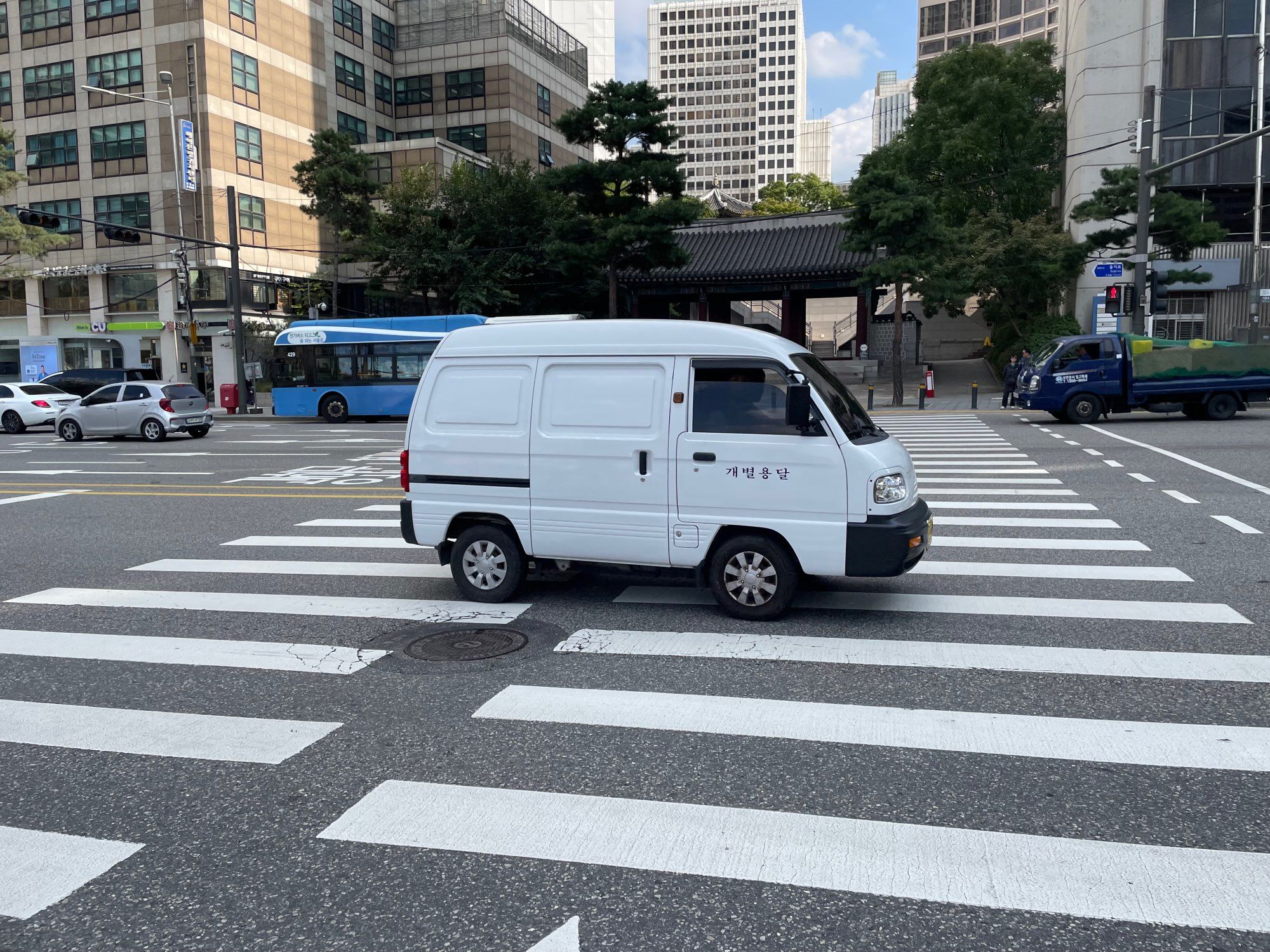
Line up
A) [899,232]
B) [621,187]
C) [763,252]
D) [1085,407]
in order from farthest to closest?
[763,252] → [621,187] → [899,232] → [1085,407]

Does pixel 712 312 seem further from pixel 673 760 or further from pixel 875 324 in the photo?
pixel 673 760

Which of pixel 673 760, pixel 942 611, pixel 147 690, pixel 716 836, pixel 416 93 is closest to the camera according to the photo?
pixel 716 836

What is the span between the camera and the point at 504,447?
25.2ft

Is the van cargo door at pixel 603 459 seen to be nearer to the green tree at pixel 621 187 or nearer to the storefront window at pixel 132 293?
the green tree at pixel 621 187

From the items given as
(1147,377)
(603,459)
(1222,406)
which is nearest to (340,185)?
(1147,377)

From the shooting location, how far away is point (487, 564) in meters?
7.98

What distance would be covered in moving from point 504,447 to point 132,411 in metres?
21.5

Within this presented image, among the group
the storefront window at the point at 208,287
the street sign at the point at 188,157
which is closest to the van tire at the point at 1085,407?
the street sign at the point at 188,157

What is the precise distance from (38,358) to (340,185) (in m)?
23.0

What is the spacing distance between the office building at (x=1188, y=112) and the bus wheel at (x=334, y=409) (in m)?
29.8

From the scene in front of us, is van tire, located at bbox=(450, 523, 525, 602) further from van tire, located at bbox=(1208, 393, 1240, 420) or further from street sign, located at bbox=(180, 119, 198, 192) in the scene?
street sign, located at bbox=(180, 119, 198, 192)

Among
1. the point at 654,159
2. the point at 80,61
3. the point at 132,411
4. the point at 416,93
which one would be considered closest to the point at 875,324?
the point at 654,159

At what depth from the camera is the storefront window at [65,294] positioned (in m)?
51.6

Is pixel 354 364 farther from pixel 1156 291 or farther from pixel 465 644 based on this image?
pixel 465 644
